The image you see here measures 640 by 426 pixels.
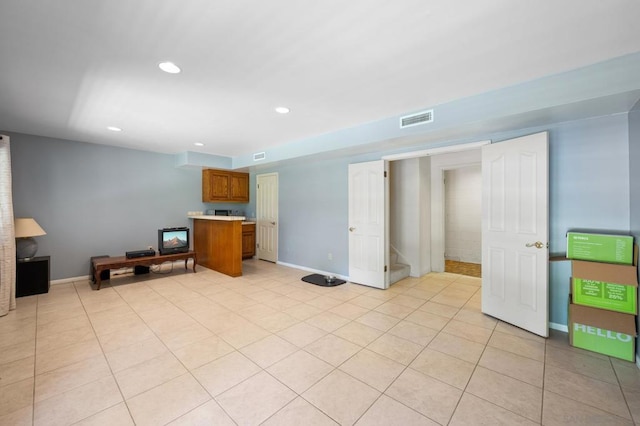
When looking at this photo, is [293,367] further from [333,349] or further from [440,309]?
[440,309]

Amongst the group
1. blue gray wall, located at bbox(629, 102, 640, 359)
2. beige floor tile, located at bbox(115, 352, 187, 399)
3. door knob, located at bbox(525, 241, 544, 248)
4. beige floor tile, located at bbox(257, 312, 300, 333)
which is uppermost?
blue gray wall, located at bbox(629, 102, 640, 359)

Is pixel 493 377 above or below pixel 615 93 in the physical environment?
below

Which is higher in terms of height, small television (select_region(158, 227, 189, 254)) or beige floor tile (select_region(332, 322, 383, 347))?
small television (select_region(158, 227, 189, 254))

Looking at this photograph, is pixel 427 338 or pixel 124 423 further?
pixel 427 338

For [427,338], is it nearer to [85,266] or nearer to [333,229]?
[333,229]

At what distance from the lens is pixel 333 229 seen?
16.3ft

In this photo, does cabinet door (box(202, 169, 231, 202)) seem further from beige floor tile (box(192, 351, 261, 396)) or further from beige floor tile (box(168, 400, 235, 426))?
beige floor tile (box(168, 400, 235, 426))

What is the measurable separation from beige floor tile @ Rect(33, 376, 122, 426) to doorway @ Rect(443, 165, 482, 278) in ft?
20.1

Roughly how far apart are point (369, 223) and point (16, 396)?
13.4 feet

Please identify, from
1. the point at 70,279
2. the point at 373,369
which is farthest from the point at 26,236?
the point at 373,369

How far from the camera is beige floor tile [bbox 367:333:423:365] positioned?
2.33m

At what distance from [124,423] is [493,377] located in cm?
262

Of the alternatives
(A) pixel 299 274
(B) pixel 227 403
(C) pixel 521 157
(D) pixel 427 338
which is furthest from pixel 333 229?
(B) pixel 227 403

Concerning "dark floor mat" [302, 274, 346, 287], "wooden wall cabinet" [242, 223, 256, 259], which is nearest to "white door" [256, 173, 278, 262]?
"wooden wall cabinet" [242, 223, 256, 259]
